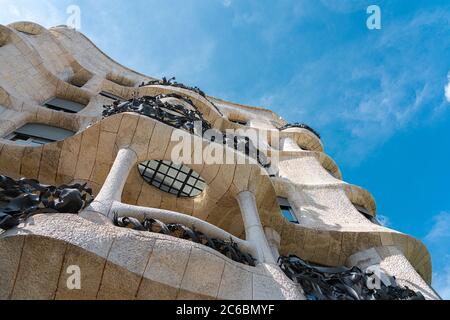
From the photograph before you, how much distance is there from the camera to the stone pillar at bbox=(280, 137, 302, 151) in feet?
60.3

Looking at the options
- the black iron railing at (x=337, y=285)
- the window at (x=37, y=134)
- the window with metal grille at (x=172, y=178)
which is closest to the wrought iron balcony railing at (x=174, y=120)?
the window with metal grille at (x=172, y=178)

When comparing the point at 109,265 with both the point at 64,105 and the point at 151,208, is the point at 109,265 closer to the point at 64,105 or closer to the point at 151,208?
the point at 151,208

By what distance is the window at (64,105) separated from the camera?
50.7 ft

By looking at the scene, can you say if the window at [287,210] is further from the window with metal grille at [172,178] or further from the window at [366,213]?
the window with metal grille at [172,178]

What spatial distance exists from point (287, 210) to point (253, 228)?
4906 mm

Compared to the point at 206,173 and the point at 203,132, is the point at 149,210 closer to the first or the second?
the point at 206,173

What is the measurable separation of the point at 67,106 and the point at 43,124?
314 centimetres

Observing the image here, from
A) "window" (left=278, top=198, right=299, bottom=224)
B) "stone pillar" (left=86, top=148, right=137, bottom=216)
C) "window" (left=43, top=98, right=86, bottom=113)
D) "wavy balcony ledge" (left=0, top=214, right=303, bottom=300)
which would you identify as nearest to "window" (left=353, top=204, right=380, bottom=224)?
"window" (left=278, top=198, right=299, bottom=224)

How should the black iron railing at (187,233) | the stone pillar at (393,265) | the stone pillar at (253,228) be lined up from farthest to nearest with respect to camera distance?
the stone pillar at (393,265) < the stone pillar at (253,228) < the black iron railing at (187,233)

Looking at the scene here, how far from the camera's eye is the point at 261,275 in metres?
5.99

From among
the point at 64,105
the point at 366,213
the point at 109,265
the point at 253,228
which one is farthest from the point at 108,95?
the point at 109,265

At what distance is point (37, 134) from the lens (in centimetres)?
1237

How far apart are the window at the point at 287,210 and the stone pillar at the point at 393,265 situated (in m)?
2.33
